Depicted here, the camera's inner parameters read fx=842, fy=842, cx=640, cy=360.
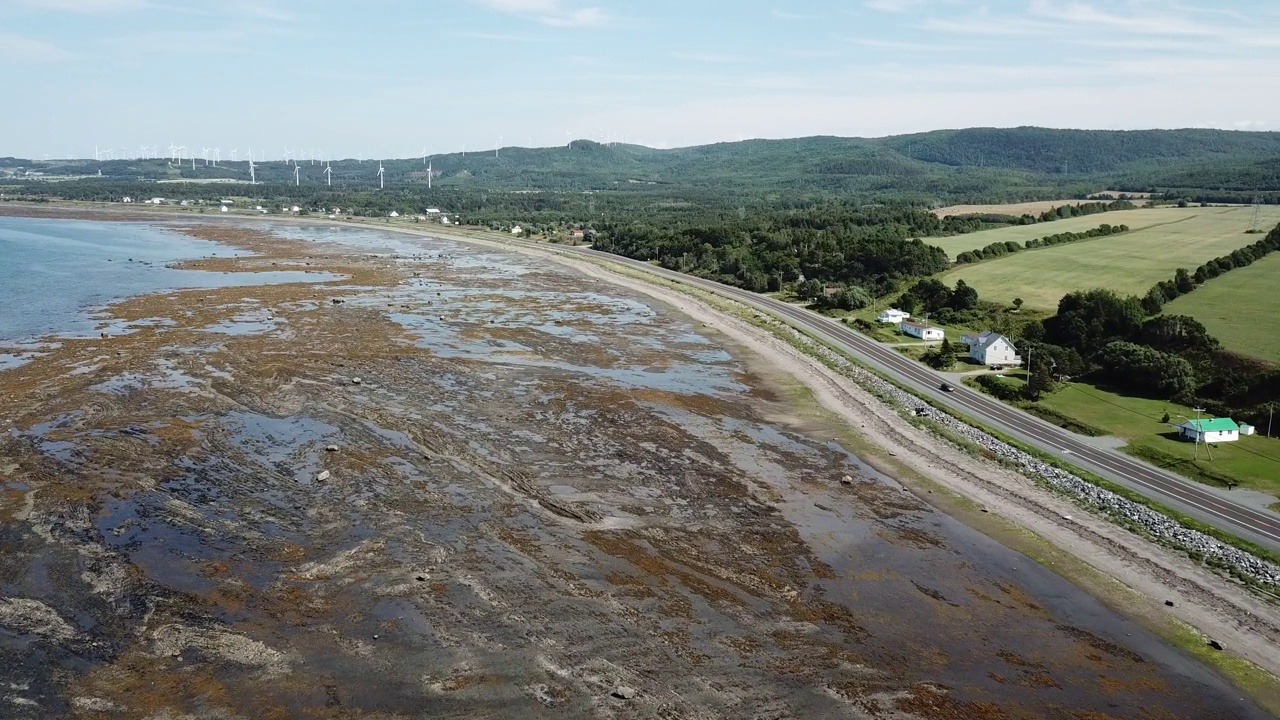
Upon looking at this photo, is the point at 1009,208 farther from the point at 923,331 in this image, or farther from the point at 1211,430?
the point at 1211,430

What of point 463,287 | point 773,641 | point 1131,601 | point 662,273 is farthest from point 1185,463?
point 662,273

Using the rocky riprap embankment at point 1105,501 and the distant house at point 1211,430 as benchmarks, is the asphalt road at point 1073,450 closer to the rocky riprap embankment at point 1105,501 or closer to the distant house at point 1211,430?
the rocky riprap embankment at point 1105,501

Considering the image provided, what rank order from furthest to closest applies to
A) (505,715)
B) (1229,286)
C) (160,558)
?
1. (1229,286)
2. (160,558)
3. (505,715)

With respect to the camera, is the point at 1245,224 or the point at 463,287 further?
the point at 1245,224

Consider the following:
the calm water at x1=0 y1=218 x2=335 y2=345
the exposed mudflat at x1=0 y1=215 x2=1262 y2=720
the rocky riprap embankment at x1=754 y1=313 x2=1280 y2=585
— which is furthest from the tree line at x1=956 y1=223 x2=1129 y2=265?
the calm water at x1=0 y1=218 x2=335 y2=345

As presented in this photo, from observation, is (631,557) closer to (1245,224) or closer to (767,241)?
(767,241)

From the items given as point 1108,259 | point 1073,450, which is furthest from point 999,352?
point 1108,259
